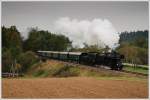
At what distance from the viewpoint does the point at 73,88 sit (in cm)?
1080

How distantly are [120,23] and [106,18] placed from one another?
0.39 meters

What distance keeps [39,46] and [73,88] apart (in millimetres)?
1516

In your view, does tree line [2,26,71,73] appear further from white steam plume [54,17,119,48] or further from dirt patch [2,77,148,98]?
dirt patch [2,77,148,98]

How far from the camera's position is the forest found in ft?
35.9

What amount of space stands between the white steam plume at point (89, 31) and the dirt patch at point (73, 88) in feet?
3.33

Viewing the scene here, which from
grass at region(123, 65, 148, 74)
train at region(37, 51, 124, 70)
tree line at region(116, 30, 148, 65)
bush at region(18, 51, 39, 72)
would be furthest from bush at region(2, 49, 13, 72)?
grass at region(123, 65, 148, 74)

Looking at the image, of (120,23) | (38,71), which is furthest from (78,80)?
(120,23)

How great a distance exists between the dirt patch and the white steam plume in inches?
39.9

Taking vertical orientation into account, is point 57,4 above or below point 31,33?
above

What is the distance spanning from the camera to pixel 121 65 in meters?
11.4

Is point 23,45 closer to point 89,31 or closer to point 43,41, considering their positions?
point 43,41

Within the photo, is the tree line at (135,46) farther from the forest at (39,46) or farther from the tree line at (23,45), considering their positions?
the tree line at (23,45)

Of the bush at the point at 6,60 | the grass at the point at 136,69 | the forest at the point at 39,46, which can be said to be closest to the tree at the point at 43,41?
the forest at the point at 39,46

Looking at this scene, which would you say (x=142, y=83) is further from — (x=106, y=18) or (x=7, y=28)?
(x=7, y=28)
